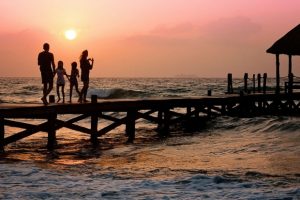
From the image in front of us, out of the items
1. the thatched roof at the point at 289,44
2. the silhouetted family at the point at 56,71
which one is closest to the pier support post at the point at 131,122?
the silhouetted family at the point at 56,71

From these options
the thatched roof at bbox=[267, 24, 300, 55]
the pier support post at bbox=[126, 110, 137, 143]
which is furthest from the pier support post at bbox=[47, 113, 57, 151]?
the thatched roof at bbox=[267, 24, 300, 55]

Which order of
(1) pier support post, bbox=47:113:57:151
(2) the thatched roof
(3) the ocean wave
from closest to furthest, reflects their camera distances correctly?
1. (1) pier support post, bbox=47:113:57:151
2. (3) the ocean wave
3. (2) the thatched roof

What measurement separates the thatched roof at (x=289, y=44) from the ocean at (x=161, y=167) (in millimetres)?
5708

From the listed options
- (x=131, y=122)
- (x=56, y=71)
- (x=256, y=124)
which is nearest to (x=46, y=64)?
(x=56, y=71)

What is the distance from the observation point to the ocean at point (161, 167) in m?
8.27

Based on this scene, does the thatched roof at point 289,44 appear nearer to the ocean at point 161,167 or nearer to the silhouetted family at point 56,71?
the ocean at point 161,167

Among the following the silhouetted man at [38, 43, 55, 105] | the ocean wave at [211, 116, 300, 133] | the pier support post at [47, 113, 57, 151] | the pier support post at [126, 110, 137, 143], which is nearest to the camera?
the silhouetted man at [38, 43, 55, 105]

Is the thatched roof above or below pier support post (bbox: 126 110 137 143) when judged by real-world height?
above

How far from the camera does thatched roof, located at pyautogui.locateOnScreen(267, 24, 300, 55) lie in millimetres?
22547

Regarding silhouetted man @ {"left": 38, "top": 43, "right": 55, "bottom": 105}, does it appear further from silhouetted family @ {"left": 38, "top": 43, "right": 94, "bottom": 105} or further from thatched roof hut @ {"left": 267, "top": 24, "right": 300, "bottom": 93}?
thatched roof hut @ {"left": 267, "top": 24, "right": 300, "bottom": 93}

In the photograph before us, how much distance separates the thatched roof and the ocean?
18.7 ft

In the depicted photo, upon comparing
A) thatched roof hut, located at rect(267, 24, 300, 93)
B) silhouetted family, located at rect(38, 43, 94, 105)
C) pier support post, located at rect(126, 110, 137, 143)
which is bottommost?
pier support post, located at rect(126, 110, 137, 143)

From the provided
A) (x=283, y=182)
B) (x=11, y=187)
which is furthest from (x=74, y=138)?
(x=283, y=182)

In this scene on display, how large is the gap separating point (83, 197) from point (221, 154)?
219 inches
